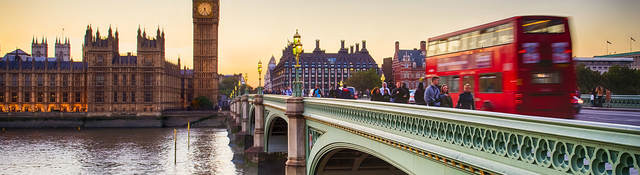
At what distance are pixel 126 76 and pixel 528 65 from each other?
3920 inches

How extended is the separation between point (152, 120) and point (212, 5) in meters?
39.4

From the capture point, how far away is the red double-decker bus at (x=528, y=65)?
14.9 m

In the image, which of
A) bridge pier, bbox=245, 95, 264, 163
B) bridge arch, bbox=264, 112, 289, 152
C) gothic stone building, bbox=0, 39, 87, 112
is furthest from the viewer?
gothic stone building, bbox=0, 39, 87, 112

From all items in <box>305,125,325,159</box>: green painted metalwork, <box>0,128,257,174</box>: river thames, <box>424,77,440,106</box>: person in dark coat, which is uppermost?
<box>424,77,440,106</box>: person in dark coat

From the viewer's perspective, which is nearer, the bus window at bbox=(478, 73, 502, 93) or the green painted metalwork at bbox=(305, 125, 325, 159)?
A: the bus window at bbox=(478, 73, 502, 93)

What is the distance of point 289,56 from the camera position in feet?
521

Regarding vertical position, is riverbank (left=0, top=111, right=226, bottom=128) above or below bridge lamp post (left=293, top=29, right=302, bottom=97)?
below

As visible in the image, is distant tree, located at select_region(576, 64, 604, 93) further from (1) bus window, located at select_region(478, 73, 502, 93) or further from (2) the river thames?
(1) bus window, located at select_region(478, 73, 502, 93)

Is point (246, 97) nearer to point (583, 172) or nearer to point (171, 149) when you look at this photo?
point (171, 149)

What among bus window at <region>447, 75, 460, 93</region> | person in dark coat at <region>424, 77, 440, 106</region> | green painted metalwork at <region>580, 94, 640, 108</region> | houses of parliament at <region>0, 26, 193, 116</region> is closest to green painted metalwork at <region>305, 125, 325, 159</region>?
bus window at <region>447, 75, 460, 93</region>

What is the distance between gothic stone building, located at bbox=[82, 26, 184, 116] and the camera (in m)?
102

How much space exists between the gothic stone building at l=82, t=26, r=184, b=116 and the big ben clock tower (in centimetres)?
1768

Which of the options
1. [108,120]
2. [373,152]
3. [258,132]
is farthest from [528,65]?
[108,120]

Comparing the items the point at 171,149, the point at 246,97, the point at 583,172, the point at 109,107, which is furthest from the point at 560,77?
the point at 109,107
